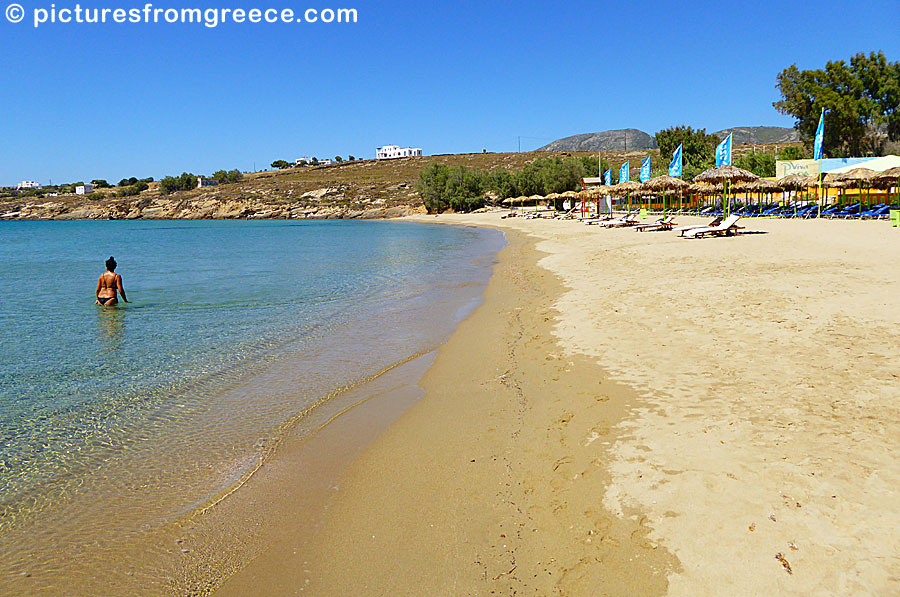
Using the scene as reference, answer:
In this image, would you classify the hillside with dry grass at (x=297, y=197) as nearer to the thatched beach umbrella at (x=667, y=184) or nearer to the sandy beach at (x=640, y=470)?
the thatched beach umbrella at (x=667, y=184)

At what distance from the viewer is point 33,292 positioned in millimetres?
16312

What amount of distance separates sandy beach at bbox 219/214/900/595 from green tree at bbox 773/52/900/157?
50.0 metres

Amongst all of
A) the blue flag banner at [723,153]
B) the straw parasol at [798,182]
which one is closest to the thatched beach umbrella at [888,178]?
the straw parasol at [798,182]

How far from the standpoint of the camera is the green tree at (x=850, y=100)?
1863 inches

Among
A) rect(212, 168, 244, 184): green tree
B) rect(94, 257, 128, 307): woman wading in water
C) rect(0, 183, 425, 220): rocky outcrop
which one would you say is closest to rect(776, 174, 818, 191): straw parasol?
rect(94, 257, 128, 307): woman wading in water

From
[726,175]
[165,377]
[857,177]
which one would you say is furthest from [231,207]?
[165,377]

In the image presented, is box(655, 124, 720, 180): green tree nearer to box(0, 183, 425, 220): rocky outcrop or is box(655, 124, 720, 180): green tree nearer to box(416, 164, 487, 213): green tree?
box(416, 164, 487, 213): green tree

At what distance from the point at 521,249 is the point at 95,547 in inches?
853

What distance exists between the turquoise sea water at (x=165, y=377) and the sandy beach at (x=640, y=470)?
4.00 ft

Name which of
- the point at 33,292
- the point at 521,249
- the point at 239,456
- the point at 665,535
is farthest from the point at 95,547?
the point at 521,249

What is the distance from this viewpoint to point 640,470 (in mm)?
3721

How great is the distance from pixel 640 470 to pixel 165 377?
5.64 m

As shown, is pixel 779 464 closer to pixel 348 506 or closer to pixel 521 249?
pixel 348 506

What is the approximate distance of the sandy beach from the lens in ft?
9.20
